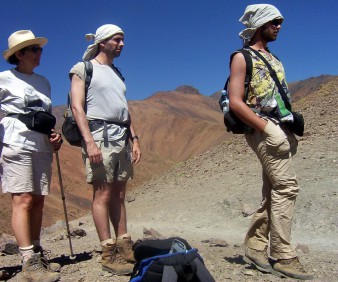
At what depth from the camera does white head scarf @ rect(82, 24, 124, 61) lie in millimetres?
3982

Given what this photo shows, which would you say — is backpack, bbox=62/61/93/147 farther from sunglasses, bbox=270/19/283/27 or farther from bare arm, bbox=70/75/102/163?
sunglasses, bbox=270/19/283/27

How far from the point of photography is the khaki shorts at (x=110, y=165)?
150 inches

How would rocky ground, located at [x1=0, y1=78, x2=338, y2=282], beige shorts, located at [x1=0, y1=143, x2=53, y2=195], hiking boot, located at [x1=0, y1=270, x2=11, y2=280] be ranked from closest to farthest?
beige shorts, located at [x1=0, y1=143, x2=53, y2=195], hiking boot, located at [x1=0, y1=270, x2=11, y2=280], rocky ground, located at [x1=0, y1=78, x2=338, y2=282]

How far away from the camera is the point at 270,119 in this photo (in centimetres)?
373

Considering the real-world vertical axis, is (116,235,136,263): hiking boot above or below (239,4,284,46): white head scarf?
below

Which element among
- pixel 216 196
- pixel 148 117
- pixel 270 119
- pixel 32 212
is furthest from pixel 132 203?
pixel 148 117

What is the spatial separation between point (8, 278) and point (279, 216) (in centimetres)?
218

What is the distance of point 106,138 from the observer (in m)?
3.86

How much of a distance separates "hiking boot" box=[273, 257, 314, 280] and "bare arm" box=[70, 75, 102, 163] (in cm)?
155

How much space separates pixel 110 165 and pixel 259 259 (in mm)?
1368

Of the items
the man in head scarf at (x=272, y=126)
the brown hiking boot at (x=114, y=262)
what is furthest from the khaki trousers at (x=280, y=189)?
the brown hiking boot at (x=114, y=262)

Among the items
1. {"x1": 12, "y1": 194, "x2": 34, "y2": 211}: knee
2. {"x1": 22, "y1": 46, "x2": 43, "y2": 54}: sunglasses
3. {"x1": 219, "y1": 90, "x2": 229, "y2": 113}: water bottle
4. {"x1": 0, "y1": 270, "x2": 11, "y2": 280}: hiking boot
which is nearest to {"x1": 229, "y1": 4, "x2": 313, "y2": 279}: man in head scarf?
{"x1": 219, "y1": 90, "x2": 229, "y2": 113}: water bottle

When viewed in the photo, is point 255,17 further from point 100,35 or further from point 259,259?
point 259,259

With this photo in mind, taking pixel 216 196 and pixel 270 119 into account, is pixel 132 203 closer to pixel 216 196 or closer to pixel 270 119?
pixel 216 196
